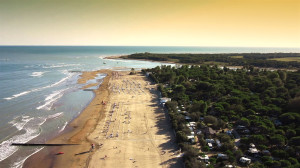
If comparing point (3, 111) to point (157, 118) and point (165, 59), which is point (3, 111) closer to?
point (157, 118)

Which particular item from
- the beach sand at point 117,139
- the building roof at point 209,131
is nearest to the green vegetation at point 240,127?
the building roof at point 209,131

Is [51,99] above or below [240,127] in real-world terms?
below

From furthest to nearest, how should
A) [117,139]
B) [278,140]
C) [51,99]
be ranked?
[51,99], [117,139], [278,140]

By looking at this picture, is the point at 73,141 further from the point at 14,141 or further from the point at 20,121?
the point at 20,121

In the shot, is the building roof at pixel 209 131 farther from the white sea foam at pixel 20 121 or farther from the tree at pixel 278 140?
the white sea foam at pixel 20 121

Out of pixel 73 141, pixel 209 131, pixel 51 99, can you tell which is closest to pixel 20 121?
pixel 73 141

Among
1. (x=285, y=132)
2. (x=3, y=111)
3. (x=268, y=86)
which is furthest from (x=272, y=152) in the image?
(x=3, y=111)

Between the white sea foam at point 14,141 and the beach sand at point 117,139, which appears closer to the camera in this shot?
the beach sand at point 117,139
